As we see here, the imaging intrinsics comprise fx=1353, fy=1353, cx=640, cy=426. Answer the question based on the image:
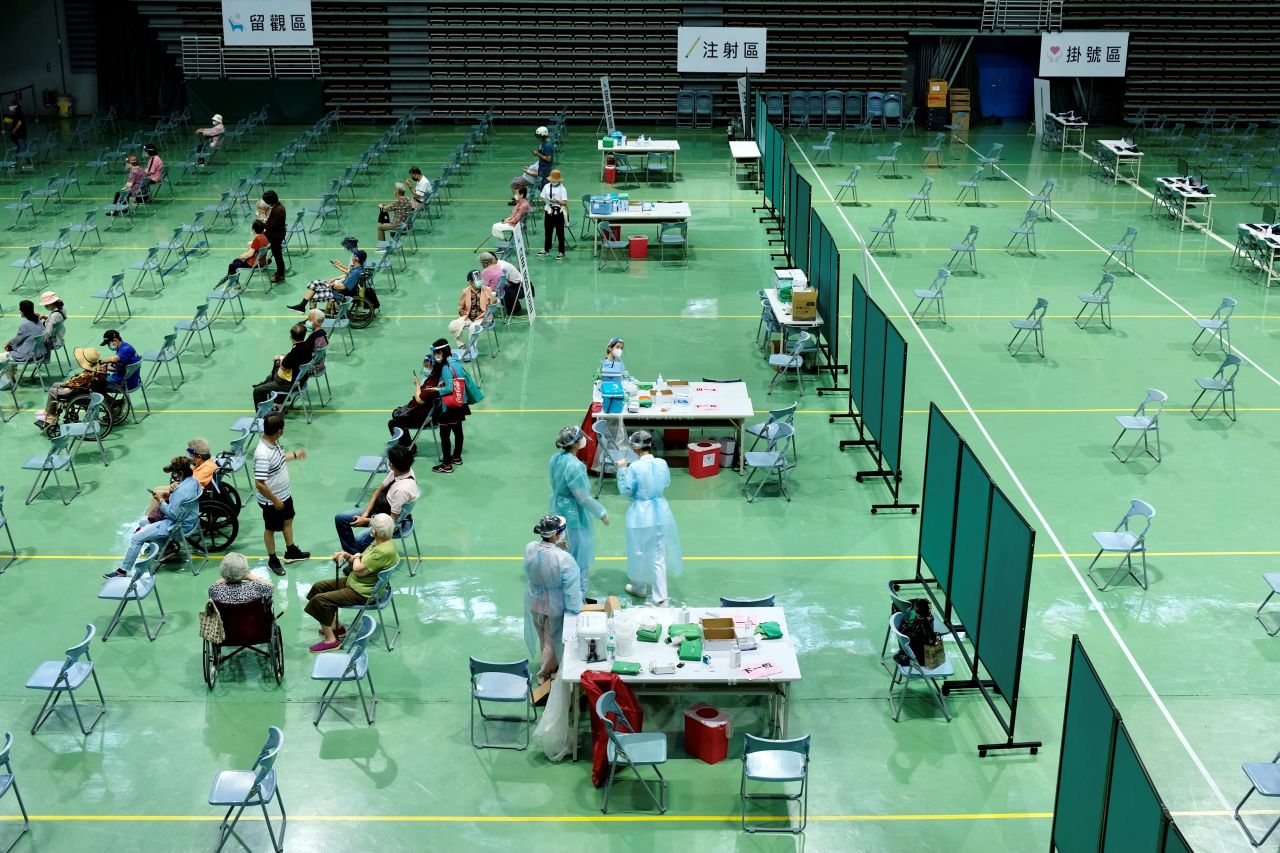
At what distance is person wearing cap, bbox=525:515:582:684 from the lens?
1023 cm

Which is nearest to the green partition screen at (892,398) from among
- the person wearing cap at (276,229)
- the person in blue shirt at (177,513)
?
the person in blue shirt at (177,513)

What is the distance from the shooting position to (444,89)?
35.8 metres

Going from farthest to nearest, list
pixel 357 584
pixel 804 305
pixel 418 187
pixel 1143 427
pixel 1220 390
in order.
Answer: pixel 418 187
pixel 804 305
pixel 1220 390
pixel 1143 427
pixel 357 584

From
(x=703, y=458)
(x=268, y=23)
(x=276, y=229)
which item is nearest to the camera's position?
(x=703, y=458)

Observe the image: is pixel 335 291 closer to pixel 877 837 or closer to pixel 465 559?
pixel 465 559

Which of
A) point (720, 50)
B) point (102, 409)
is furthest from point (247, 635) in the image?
point (720, 50)

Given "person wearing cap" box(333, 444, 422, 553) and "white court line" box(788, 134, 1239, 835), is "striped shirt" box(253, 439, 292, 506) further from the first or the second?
"white court line" box(788, 134, 1239, 835)

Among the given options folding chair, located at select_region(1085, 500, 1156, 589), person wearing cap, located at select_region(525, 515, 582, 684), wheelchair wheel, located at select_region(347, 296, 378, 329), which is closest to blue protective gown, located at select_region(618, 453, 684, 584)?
person wearing cap, located at select_region(525, 515, 582, 684)

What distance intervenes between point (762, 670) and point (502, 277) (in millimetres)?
10125

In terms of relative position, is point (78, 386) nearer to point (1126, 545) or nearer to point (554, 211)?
point (554, 211)

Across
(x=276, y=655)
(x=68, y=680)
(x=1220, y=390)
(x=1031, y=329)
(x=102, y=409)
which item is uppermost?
(x=1031, y=329)

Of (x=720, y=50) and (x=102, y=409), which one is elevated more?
(x=720, y=50)

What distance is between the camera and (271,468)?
12.1m

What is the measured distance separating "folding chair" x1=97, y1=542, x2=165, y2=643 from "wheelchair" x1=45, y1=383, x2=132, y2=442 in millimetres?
4183
